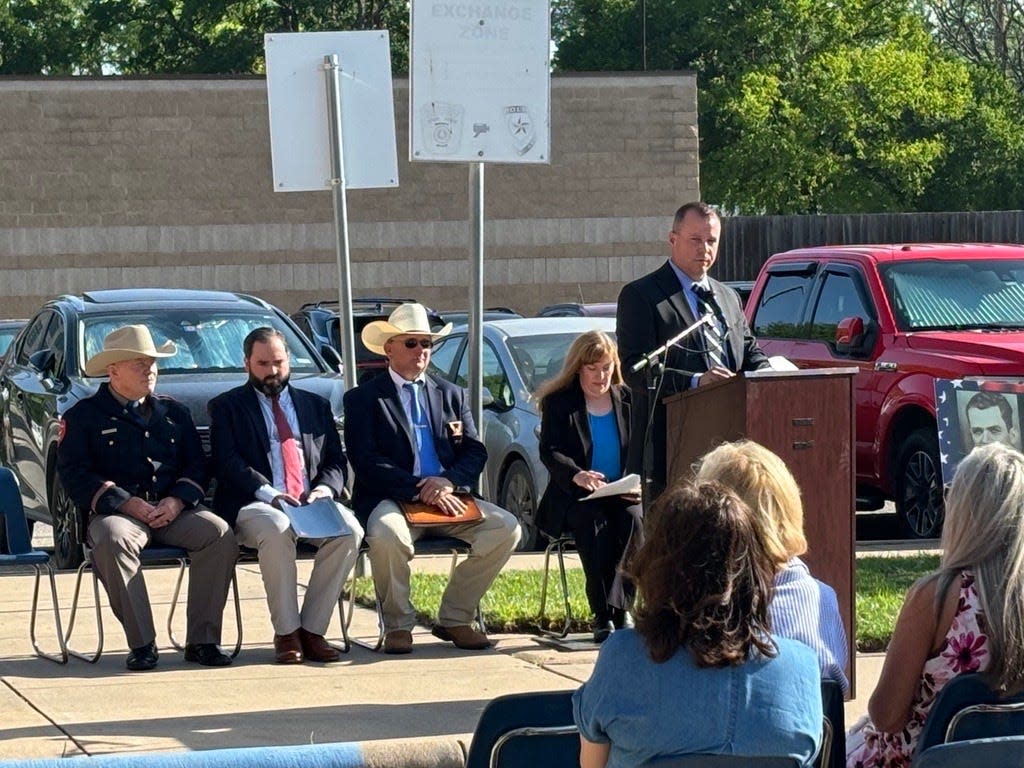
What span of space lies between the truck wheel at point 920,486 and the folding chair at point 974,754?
789 cm

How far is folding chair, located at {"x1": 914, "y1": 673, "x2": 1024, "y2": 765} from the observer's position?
4.21 m

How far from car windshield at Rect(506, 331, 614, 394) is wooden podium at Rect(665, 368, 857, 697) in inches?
232

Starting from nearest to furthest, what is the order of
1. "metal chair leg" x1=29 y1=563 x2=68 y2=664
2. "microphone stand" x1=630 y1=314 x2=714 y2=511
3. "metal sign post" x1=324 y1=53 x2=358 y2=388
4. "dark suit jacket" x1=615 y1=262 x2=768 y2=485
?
"microphone stand" x1=630 y1=314 x2=714 y2=511 → "dark suit jacket" x1=615 y1=262 x2=768 y2=485 → "metal chair leg" x1=29 y1=563 x2=68 y2=664 → "metal sign post" x1=324 y1=53 x2=358 y2=388

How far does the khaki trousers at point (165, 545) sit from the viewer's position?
7.93 metres

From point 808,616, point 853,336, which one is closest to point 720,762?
point 808,616

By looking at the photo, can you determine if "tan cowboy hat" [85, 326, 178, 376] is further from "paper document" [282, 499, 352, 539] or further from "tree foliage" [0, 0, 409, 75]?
"tree foliage" [0, 0, 409, 75]

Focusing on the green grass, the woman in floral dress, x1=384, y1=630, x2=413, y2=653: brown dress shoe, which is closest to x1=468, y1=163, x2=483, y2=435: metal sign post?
the green grass

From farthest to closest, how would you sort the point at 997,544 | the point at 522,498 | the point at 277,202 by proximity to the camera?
the point at 277,202
the point at 522,498
the point at 997,544

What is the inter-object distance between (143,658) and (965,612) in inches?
170

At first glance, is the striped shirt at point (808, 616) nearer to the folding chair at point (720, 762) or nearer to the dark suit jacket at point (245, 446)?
the folding chair at point (720, 762)

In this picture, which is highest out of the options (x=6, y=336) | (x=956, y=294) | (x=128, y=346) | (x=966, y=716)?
(x=128, y=346)

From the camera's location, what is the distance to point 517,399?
1242 cm

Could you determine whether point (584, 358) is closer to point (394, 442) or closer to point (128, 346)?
point (394, 442)

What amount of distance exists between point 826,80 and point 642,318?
37.4m
